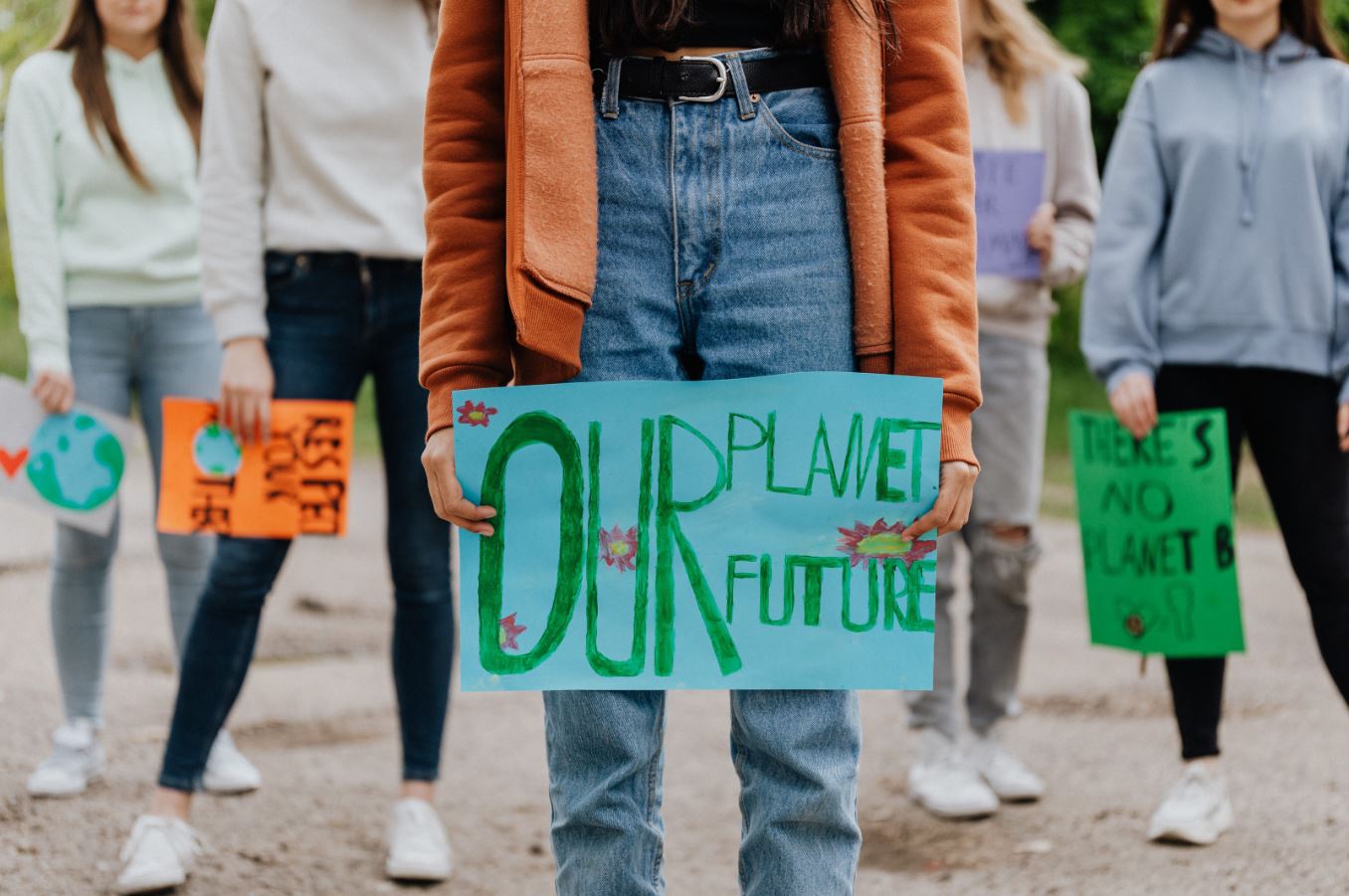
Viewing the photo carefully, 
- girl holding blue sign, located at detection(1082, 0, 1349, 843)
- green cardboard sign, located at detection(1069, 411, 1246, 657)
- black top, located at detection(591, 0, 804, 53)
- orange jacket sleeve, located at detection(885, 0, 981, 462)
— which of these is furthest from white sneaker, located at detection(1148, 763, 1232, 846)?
black top, located at detection(591, 0, 804, 53)

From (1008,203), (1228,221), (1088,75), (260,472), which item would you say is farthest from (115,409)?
(1088,75)

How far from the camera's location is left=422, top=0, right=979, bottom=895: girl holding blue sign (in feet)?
6.54

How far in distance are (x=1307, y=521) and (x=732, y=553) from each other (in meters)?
1.98

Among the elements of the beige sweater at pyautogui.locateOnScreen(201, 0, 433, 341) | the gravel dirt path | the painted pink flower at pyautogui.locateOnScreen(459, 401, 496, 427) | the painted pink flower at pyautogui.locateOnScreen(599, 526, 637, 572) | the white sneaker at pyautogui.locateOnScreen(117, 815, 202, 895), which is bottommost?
the gravel dirt path

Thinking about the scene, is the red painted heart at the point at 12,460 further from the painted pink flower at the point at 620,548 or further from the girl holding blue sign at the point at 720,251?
the painted pink flower at the point at 620,548

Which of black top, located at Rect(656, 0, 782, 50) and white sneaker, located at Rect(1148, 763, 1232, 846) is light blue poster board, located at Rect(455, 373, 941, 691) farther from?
white sneaker, located at Rect(1148, 763, 1232, 846)

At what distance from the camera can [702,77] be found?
2004 mm

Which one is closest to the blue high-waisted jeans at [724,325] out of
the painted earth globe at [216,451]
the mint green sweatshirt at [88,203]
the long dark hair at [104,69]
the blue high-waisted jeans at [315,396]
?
the blue high-waisted jeans at [315,396]

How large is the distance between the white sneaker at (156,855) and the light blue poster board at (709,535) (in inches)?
59.8

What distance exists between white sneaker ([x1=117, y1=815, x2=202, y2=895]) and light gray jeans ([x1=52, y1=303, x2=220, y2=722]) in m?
0.80

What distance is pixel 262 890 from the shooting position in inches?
Answer: 132

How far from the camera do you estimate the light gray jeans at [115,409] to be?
4012 mm

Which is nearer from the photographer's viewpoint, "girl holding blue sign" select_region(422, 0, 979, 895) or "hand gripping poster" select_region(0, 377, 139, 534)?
"girl holding blue sign" select_region(422, 0, 979, 895)

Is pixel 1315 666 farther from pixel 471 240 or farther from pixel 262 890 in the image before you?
pixel 471 240
